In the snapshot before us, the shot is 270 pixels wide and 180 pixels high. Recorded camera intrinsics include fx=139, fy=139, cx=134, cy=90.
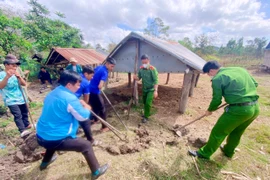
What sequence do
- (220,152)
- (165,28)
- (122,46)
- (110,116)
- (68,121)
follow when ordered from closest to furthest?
1. (68,121)
2. (220,152)
3. (110,116)
4. (122,46)
5. (165,28)

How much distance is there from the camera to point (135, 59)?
6145 millimetres

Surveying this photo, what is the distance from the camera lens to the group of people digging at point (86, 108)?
6.97 feet

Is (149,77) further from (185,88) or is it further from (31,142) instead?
(31,142)

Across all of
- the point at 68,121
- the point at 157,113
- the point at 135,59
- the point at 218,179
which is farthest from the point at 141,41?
the point at 218,179

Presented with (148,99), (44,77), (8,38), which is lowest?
(44,77)

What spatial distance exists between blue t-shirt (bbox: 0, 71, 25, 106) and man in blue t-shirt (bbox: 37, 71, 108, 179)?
2126mm

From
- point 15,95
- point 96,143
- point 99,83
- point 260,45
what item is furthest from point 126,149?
point 260,45

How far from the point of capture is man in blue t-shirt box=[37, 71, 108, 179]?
6.78 ft

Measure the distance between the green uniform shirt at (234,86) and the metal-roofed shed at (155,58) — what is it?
89.1 inches

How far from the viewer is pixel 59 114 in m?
2.10

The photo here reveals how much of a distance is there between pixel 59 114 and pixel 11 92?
2.55 meters

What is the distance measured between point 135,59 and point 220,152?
4484mm

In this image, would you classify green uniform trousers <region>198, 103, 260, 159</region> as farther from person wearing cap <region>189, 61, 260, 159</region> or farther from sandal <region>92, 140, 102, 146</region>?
sandal <region>92, 140, 102, 146</region>

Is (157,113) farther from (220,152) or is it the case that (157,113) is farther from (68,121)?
(68,121)
